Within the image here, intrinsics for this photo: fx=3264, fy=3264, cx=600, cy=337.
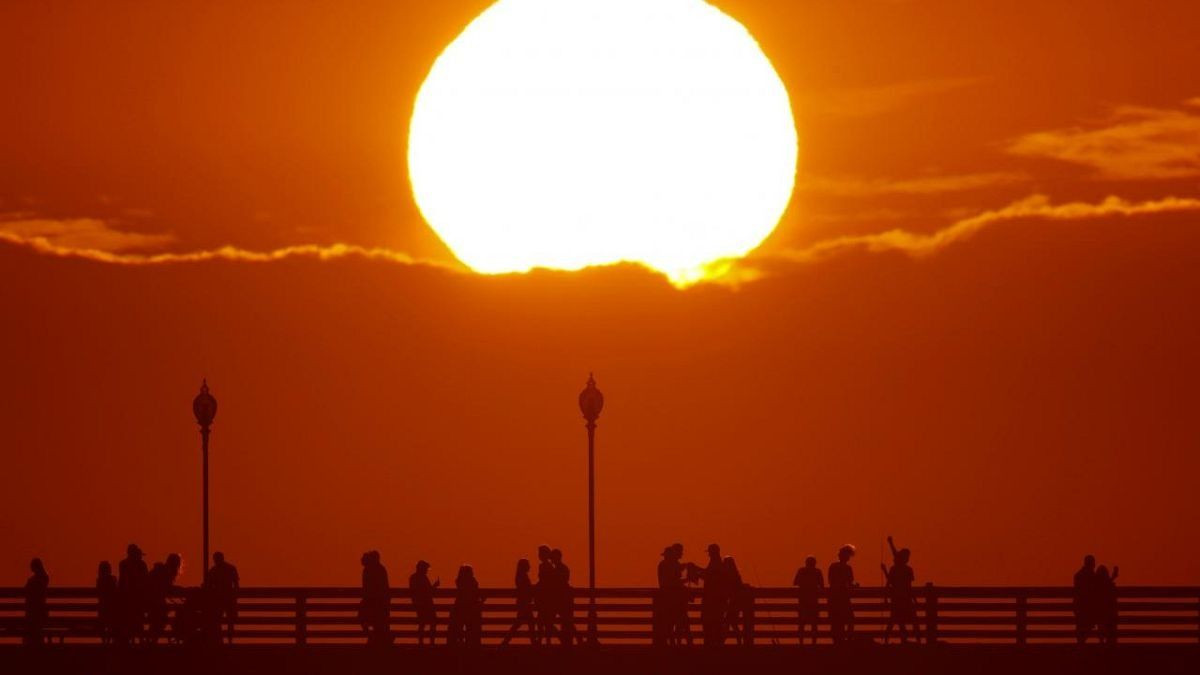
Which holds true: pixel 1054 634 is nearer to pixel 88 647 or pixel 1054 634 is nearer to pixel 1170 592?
pixel 1170 592

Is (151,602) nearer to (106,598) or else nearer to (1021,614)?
(106,598)

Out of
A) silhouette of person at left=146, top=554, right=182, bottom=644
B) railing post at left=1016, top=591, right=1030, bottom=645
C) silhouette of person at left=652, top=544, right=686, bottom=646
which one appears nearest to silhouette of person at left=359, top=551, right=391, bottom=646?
silhouette of person at left=146, top=554, right=182, bottom=644

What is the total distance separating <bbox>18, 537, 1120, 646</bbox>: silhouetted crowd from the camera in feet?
155

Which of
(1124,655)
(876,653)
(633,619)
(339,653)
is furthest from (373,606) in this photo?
(1124,655)

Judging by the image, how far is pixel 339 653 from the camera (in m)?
47.0

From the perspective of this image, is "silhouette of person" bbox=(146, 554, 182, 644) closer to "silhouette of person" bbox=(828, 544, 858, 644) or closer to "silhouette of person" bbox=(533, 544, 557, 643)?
A: "silhouette of person" bbox=(533, 544, 557, 643)

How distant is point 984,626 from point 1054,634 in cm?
126

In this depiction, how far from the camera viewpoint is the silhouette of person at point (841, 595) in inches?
1844

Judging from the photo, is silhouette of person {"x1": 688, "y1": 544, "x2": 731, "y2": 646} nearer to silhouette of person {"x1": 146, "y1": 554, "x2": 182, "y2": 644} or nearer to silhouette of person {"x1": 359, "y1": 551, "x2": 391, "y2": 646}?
silhouette of person {"x1": 359, "y1": 551, "x2": 391, "y2": 646}

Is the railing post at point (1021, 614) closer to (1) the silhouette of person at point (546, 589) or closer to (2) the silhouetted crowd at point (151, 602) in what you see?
(1) the silhouette of person at point (546, 589)

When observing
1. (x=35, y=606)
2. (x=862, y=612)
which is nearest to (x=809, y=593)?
(x=862, y=612)

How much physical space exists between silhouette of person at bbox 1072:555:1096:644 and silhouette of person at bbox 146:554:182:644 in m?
13.0

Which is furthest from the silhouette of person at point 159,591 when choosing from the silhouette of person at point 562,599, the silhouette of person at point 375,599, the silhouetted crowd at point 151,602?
the silhouette of person at point 562,599

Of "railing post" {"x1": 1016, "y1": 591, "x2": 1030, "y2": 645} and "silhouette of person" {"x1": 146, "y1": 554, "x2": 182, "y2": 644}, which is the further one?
"railing post" {"x1": 1016, "y1": 591, "x2": 1030, "y2": 645}
